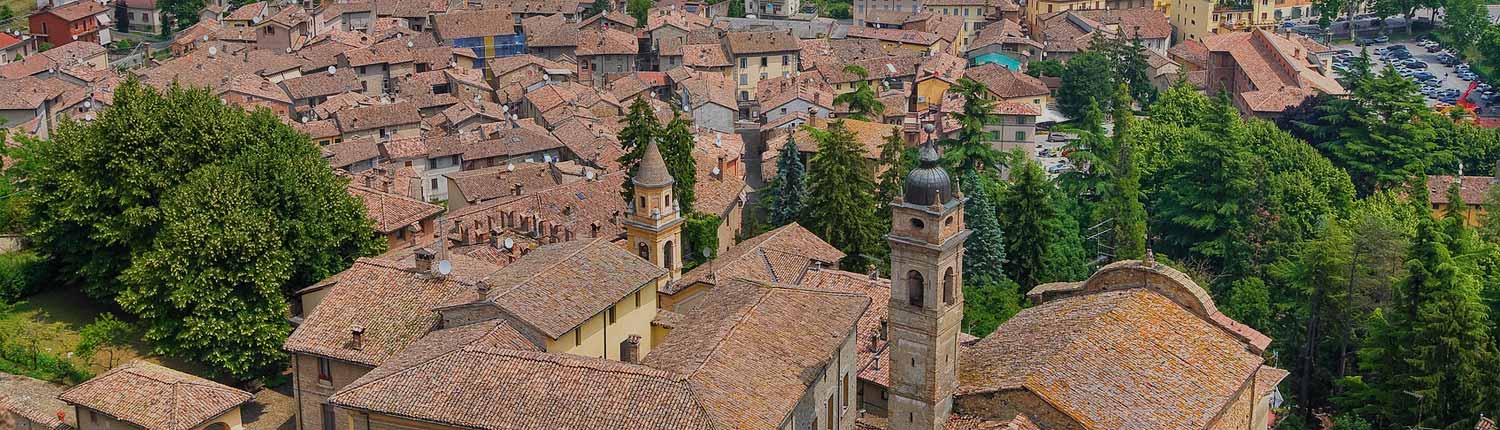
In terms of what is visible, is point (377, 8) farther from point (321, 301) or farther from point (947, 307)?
point (947, 307)

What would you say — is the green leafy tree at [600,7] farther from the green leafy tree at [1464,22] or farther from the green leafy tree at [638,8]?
the green leafy tree at [1464,22]

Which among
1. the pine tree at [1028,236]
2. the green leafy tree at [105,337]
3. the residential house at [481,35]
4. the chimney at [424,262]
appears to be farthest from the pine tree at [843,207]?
the residential house at [481,35]

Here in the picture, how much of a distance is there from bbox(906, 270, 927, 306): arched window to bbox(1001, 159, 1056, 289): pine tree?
25581mm

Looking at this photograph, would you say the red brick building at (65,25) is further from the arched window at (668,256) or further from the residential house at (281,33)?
the arched window at (668,256)

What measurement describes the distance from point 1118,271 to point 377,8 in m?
83.3

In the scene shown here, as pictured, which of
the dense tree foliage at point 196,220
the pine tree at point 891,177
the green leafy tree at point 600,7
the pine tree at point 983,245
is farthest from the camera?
the green leafy tree at point 600,7

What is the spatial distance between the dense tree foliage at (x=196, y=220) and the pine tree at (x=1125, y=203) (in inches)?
1224

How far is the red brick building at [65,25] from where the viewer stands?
11656 centimetres

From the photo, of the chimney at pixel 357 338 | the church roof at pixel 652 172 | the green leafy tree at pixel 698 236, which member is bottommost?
the green leafy tree at pixel 698 236

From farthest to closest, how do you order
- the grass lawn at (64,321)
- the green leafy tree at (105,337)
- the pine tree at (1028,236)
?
the pine tree at (1028,236)
the grass lawn at (64,321)
the green leafy tree at (105,337)

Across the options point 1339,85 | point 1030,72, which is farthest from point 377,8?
point 1339,85

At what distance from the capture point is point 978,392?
1409 inches

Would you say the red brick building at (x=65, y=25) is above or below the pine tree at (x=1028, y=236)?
above

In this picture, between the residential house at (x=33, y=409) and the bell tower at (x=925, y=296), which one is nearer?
the bell tower at (x=925, y=296)
